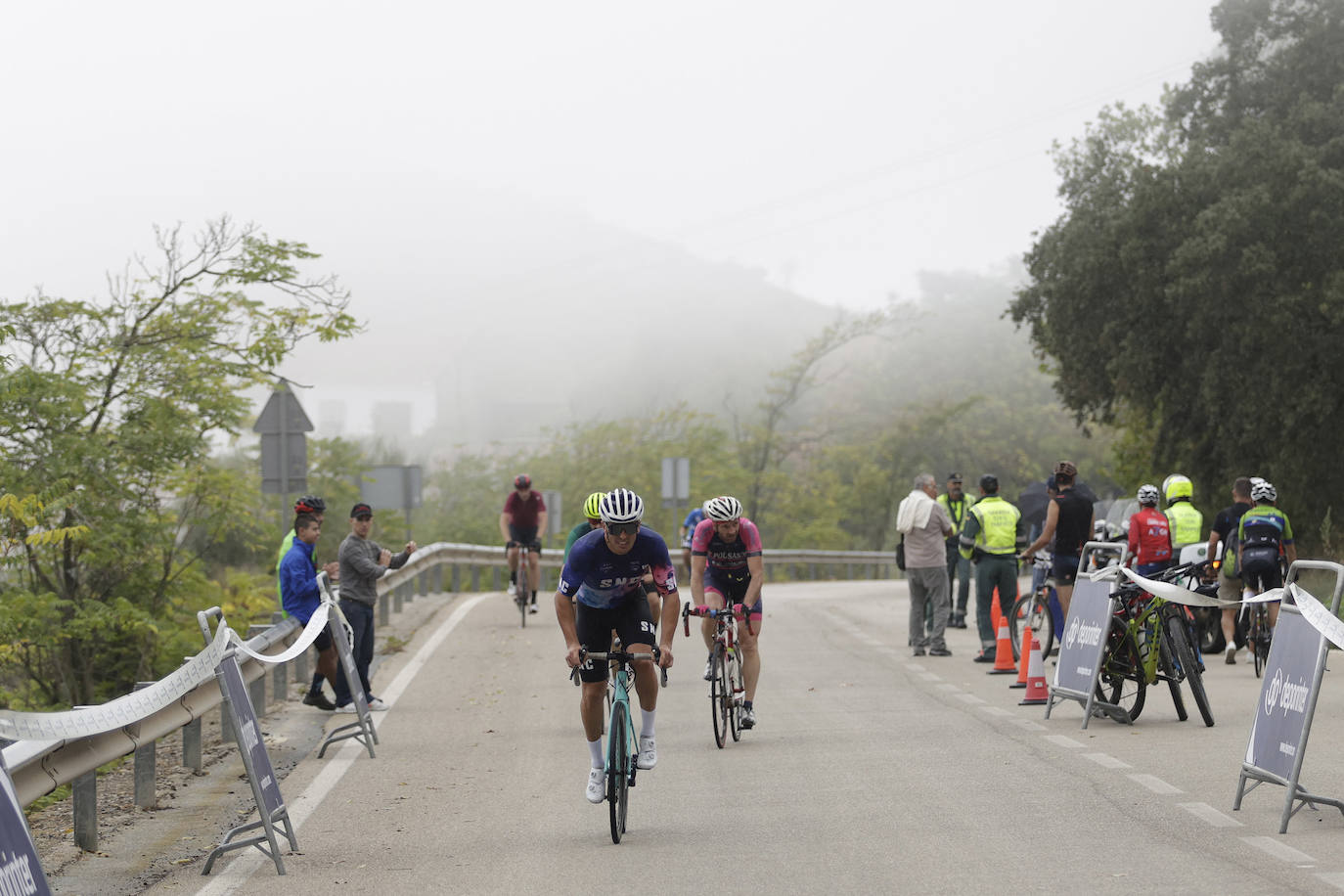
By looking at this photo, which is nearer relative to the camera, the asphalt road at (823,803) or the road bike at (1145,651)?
the asphalt road at (823,803)

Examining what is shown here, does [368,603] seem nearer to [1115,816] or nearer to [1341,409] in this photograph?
[1115,816]

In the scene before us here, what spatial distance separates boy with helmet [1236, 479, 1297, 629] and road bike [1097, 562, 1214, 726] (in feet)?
12.6

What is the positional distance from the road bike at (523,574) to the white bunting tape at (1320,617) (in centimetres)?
1457

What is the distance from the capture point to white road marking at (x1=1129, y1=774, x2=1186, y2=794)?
30.4ft

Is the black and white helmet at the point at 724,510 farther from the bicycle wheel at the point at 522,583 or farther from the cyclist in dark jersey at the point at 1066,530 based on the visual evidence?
the bicycle wheel at the point at 522,583

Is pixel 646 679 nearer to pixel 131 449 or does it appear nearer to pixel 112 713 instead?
pixel 112 713

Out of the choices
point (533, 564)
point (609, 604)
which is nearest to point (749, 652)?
point (609, 604)

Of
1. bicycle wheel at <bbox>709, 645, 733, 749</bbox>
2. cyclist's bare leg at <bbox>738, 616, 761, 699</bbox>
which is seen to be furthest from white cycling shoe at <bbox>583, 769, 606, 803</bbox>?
cyclist's bare leg at <bbox>738, 616, 761, 699</bbox>

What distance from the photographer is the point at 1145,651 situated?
39.8 ft

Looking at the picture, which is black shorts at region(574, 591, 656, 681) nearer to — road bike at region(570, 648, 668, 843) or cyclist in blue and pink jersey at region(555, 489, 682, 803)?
cyclist in blue and pink jersey at region(555, 489, 682, 803)

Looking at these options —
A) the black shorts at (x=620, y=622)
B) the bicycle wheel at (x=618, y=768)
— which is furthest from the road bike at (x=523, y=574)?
the bicycle wheel at (x=618, y=768)

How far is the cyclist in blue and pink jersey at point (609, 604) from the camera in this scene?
8.85 meters

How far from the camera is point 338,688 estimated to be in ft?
46.1

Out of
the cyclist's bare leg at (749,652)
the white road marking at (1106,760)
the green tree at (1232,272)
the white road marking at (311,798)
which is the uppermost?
the green tree at (1232,272)
